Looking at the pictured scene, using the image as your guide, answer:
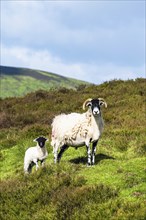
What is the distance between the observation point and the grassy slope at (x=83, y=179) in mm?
10258

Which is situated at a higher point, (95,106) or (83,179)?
(95,106)

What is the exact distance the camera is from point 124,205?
9820 mm

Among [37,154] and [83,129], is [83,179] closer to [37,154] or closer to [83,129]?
[83,129]

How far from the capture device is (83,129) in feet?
46.0

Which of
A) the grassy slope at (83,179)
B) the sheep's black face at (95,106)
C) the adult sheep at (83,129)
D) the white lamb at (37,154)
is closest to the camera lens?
the grassy slope at (83,179)

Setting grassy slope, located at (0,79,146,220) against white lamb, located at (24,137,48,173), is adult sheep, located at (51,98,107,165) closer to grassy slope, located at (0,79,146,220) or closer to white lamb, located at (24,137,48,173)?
white lamb, located at (24,137,48,173)

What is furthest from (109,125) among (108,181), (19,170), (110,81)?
(110,81)

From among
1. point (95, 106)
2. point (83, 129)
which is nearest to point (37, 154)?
point (83, 129)

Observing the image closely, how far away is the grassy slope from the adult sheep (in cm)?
76

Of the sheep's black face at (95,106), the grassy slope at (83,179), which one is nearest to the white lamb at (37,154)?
the grassy slope at (83,179)

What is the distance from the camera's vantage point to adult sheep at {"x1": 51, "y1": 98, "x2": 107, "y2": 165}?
1390 cm

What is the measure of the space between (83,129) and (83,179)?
92.1 inches

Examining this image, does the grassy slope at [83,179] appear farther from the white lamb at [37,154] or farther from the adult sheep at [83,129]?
the adult sheep at [83,129]

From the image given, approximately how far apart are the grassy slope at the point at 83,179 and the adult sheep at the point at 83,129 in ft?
2.49
